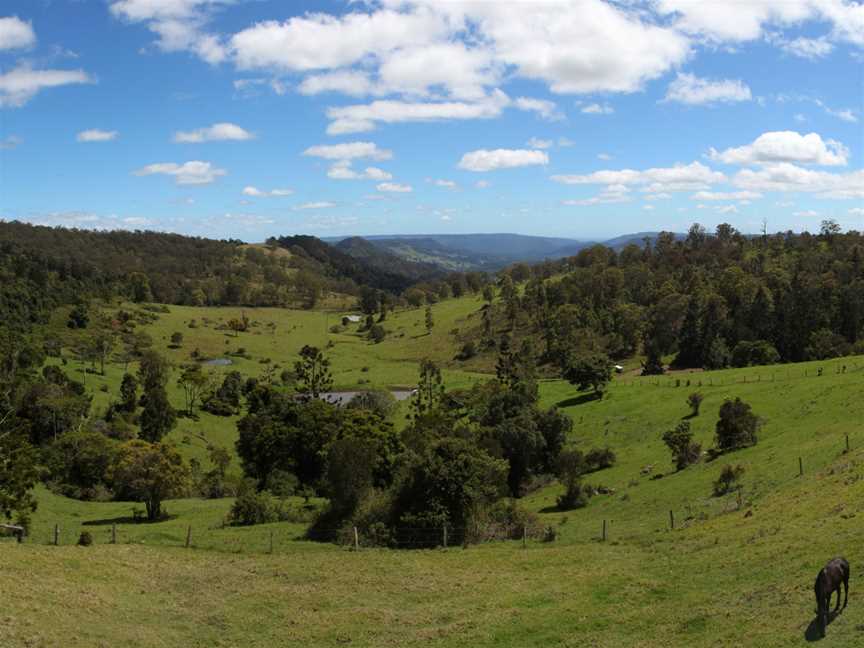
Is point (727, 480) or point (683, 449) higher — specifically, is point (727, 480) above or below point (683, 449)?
above

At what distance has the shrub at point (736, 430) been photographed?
2030 inches

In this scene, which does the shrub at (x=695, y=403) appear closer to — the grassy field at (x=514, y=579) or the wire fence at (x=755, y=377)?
the wire fence at (x=755, y=377)

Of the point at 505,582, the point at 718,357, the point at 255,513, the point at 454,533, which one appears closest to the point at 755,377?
the point at 718,357

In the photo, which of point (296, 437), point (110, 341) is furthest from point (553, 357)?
point (110, 341)

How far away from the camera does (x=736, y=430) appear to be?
5172 centimetres

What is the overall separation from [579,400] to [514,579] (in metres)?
60.1

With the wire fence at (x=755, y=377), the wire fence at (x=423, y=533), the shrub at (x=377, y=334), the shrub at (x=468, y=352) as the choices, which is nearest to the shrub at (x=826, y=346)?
the wire fence at (x=755, y=377)

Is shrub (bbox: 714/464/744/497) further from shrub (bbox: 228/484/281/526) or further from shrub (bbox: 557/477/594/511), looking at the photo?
shrub (bbox: 228/484/281/526)

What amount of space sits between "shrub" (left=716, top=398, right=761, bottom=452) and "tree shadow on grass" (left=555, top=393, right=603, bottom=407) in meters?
30.7

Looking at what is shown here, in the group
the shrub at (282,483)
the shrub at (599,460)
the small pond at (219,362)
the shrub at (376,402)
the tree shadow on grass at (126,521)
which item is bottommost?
the shrub at (282,483)

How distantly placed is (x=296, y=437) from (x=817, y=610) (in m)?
57.7

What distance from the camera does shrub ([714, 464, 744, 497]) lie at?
4000cm

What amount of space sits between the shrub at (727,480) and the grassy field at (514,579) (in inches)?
24.5

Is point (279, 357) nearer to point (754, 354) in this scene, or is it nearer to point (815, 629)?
point (754, 354)
